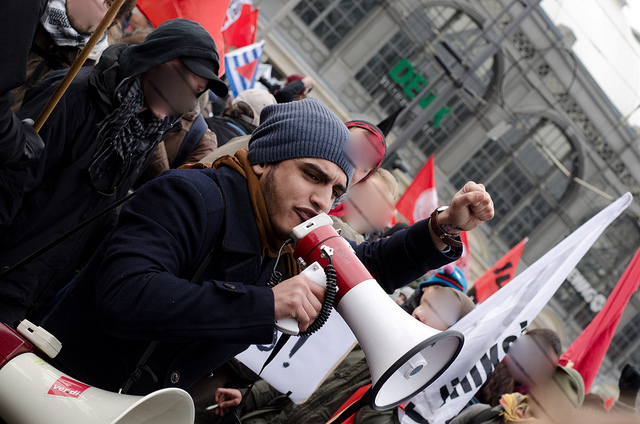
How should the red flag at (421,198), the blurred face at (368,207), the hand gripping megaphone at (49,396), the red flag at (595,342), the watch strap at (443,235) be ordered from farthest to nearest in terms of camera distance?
the red flag at (421,198), the red flag at (595,342), the blurred face at (368,207), the watch strap at (443,235), the hand gripping megaphone at (49,396)

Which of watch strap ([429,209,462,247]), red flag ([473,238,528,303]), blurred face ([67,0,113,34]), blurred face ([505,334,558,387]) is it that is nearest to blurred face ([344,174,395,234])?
blurred face ([505,334,558,387])

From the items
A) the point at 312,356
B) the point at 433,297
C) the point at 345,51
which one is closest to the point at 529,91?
the point at 345,51

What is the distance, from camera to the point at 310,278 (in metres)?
1.45

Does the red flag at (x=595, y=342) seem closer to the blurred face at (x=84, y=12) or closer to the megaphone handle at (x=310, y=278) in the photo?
the megaphone handle at (x=310, y=278)

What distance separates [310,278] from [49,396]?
2.25 ft

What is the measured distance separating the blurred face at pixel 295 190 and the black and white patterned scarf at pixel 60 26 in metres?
1.30

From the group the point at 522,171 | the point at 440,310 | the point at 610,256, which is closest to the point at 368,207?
the point at 440,310

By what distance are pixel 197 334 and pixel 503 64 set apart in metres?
19.3

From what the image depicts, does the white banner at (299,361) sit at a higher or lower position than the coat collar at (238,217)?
lower

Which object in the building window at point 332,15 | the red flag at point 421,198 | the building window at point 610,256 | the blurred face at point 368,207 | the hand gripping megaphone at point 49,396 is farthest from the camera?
the building window at point 610,256

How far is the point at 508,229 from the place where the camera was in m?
19.7

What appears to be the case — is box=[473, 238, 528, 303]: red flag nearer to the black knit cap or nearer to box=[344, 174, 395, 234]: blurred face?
box=[344, 174, 395, 234]: blurred face

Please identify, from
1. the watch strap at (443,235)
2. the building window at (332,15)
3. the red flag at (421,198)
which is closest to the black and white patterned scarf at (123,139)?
the watch strap at (443,235)

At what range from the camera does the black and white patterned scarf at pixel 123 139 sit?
2.27 meters
